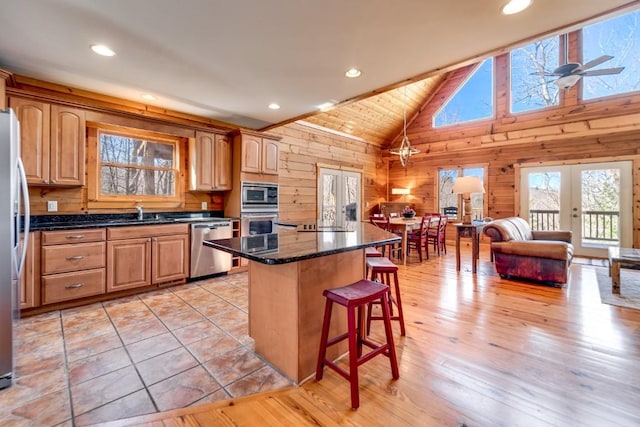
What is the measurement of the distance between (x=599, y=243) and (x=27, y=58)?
901 cm

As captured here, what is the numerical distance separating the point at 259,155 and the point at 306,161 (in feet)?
5.88

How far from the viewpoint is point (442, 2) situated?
192 centimetres

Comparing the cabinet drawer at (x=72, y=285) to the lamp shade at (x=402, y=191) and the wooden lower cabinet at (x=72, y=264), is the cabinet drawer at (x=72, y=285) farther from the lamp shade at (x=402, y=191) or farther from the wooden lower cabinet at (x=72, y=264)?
the lamp shade at (x=402, y=191)

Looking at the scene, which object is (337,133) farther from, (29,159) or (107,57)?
(29,159)

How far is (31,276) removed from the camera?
274 centimetres

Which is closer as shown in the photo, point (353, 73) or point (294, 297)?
point (294, 297)

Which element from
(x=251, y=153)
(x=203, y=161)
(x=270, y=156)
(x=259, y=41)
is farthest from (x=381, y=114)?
(x=259, y=41)

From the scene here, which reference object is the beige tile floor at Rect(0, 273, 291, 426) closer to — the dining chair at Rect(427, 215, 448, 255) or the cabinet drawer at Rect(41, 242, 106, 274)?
the cabinet drawer at Rect(41, 242, 106, 274)

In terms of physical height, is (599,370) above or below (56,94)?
below

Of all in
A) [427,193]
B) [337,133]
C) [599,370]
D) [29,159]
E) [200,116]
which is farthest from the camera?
[427,193]

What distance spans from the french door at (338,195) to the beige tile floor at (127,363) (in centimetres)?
395

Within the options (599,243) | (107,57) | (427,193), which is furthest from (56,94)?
(599,243)

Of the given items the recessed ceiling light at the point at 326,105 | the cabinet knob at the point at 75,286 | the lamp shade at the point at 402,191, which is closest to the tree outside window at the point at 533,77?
the lamp shade at the point at 402,191

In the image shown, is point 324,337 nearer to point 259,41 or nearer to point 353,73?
point 259,41
